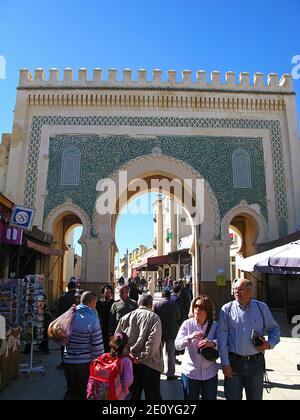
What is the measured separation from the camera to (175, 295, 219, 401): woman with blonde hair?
10.3 ft

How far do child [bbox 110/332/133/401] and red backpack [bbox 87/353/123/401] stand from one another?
3 centimetres

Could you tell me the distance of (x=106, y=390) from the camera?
283cm

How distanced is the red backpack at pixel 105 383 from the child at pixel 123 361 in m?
0.03

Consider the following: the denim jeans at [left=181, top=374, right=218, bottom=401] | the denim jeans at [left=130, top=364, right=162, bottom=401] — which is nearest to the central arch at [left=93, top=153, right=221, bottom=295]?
the denim jeans at [left=130, top=364, right=162, bottom=401]

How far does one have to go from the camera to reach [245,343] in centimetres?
321

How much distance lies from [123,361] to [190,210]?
1177 cm

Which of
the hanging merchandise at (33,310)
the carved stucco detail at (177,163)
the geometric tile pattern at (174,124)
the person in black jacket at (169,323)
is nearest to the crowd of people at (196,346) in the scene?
the person in black jacket at (169,323)

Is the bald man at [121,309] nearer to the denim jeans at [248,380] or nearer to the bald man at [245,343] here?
the bald man at [245,343]

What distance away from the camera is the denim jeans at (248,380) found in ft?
10.4

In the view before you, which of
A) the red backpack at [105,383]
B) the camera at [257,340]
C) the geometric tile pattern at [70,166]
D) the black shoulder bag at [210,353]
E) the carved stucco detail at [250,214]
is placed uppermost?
the geometric tile pattern at [70,166]

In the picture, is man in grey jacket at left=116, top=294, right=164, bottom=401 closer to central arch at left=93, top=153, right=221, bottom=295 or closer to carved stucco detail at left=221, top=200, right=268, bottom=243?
central arch at left=93, top=153, right=221, bottom=295

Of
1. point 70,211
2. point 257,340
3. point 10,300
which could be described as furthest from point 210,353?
point 70,211

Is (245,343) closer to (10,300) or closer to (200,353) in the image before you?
(200,353)
